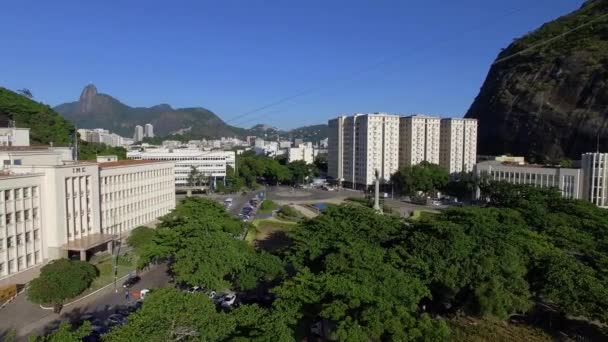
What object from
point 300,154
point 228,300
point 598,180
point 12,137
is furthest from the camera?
point 300,154

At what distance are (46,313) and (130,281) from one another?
5.45 meters

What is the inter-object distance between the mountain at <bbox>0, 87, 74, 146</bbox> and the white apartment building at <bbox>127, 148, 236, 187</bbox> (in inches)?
479

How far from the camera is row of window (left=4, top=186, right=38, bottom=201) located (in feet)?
79.6

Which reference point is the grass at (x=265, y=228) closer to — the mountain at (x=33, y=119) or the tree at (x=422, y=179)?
the tree at (x=422, y=179)

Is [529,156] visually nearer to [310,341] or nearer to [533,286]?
[533,286]

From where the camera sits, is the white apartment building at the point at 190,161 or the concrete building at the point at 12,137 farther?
the white apartment building at the point at 190,161

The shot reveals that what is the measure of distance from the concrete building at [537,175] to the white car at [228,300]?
43123 millimetres

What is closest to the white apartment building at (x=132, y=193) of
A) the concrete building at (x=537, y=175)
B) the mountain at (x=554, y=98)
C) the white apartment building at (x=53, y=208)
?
the white apartment building at (x=53, y=208)

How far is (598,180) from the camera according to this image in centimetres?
5038

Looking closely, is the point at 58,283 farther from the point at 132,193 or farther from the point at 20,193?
the point at 132,193

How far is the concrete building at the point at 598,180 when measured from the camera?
50219 millimetres

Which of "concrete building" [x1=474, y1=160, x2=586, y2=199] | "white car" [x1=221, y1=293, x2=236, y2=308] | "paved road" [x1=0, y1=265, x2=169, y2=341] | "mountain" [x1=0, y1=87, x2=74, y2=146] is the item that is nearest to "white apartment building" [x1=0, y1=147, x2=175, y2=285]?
"paved road" [x1=0, y1=265, x2=169, y2=341]

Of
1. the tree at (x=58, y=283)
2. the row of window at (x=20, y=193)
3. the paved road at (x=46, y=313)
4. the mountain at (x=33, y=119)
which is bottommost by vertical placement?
the paved road at (x=46, y=313)

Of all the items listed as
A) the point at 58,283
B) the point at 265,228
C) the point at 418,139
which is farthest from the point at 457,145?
the point at 58,283
